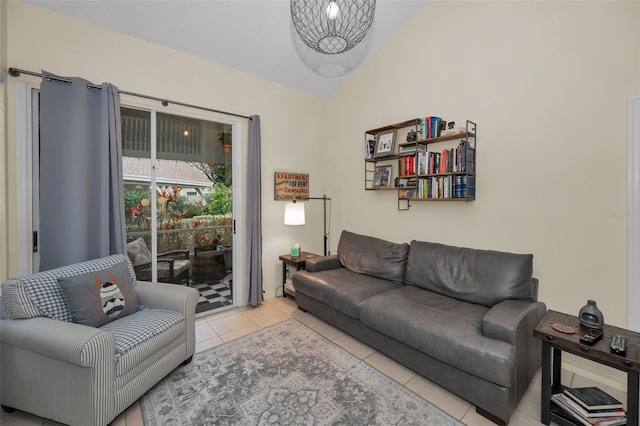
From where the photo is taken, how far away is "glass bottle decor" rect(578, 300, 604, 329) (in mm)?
1617

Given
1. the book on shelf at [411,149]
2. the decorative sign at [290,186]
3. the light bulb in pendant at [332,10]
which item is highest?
the light bulb in pendant at [332,10]

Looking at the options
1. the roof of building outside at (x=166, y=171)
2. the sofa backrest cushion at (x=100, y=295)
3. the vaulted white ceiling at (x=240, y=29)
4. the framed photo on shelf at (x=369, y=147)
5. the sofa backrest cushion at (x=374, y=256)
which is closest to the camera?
the sofa backrest cushion at (x=100, y=295)

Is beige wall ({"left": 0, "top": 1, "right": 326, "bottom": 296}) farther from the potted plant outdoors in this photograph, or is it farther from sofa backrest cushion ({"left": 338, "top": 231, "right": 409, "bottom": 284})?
sofa backrest cushion ({"left": 338, "top": 231, "right": 409, "bottom": 284})

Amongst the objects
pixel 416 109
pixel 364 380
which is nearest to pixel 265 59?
pixel 416 109

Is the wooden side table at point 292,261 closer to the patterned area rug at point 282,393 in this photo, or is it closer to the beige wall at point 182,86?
the beige wall at point 182,86

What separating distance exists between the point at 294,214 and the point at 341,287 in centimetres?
115

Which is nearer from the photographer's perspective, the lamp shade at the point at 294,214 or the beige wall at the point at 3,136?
the beige wall at the point at 3,136

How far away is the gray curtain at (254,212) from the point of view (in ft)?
11.0

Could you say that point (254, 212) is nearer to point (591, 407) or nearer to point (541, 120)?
point (541, 120)

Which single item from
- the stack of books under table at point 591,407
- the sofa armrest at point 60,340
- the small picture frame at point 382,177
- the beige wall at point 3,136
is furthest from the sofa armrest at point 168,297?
the stack of books under table at point 591,407

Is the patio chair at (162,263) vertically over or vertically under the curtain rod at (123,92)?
under

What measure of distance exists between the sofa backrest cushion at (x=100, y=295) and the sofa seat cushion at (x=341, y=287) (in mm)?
1550

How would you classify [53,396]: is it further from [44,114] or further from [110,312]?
[44,114]

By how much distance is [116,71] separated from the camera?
257 cm
